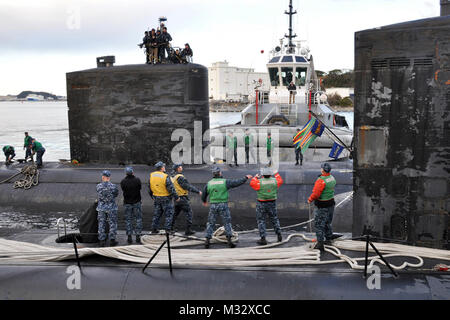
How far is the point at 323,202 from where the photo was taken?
7320 millimetres

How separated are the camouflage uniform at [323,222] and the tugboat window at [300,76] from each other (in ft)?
95.1

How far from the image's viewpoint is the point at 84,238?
28.3 ft

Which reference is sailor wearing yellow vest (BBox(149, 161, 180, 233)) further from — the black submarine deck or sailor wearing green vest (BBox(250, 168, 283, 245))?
the black submarine deck

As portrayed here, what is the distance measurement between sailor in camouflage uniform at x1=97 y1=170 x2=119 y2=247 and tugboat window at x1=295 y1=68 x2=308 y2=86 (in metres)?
29.0

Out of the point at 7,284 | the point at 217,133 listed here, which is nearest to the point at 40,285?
the point at 7,284

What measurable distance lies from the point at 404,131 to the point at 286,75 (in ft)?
97.3

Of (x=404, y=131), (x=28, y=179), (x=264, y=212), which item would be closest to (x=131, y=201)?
(x=264, y=212)

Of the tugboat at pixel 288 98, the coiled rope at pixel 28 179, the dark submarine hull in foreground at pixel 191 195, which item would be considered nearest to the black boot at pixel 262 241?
the dark submarine hull in foreground at pixel 191 195

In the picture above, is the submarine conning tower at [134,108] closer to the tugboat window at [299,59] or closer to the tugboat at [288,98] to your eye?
the tugboat at [288,98]

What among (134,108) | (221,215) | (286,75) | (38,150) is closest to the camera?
(221,215)

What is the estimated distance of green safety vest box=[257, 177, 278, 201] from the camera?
770 centimetres

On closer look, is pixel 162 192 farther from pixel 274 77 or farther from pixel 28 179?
pixel 274 77

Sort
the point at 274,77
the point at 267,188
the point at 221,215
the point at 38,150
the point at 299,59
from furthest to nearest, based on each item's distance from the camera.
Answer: the point at 274,77 < the point at 299,59 < the point at 38,150 < the point at 221,215 < the point at 267,188

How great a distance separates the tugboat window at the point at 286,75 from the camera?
35.3 meters
